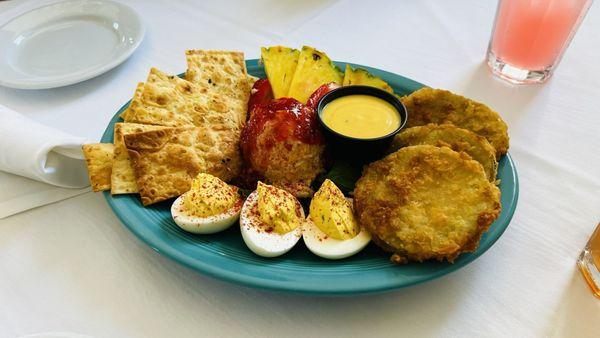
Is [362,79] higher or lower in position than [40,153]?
higher

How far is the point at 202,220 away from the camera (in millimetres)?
1700

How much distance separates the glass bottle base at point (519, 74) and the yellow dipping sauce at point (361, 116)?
3.26ft

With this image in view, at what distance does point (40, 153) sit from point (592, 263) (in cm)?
210

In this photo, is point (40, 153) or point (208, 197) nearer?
point (208, 197)

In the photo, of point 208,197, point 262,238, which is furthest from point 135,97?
point 262,238

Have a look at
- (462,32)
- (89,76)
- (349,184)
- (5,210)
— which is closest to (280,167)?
(349,184)

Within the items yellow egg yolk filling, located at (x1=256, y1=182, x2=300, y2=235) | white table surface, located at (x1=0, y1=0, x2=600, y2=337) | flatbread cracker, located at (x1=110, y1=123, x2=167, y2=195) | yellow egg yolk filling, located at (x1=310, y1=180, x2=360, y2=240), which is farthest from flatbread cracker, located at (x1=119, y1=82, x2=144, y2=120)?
yellow egg yolk filling, located at (x1=310, y1=180, x2=360, y2=240)

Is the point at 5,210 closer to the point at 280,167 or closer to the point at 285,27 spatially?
the point at 280,167

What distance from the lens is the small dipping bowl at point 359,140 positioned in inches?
74.3

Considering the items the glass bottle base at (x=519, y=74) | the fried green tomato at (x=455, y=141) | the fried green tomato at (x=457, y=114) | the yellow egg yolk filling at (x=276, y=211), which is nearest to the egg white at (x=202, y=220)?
the yellow egg yolk filling at (x=276, y=211)

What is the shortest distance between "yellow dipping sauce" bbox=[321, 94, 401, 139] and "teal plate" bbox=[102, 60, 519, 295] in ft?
1.62

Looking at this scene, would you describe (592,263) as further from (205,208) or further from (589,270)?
(205,208)

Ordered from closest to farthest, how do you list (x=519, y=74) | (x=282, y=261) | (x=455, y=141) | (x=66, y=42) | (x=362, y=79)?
(x=282, y=261), (x=455, y=141), (x=362, y=79), (x=519, y=74), (x=66, y=42)

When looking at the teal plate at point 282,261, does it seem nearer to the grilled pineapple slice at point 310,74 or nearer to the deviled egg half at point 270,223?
the deviled egg half at point 270,223
